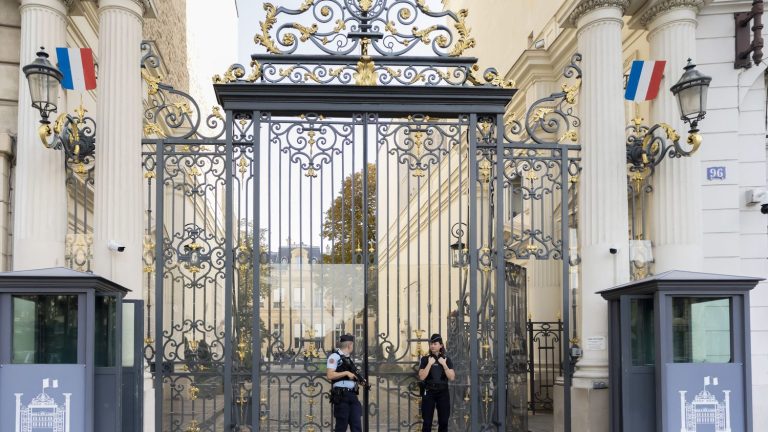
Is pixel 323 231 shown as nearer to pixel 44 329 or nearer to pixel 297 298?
pixel 297 298

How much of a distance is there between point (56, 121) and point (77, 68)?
2.50 feet

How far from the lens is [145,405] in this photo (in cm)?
1052

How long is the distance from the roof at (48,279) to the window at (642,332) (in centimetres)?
598

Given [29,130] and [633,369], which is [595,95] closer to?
[633,369]

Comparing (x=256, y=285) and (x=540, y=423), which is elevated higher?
(x=256, y=285)

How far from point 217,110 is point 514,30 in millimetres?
11725

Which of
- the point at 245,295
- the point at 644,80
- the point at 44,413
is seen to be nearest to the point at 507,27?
the point at 644,80

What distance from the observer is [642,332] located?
10.0 metres

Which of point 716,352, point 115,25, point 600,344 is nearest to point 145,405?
point 115,25

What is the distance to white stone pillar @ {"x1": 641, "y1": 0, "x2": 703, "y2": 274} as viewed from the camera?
11227 mm

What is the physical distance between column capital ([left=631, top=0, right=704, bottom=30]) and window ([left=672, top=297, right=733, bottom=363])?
429cm

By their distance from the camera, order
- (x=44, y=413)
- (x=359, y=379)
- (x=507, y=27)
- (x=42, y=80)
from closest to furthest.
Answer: (x=44, y=413) → (x=42, y=80) → (x=359, y=379) → (x=507, y=27)

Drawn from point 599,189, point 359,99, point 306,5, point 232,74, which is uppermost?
point 306,5

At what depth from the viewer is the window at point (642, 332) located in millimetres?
9852
